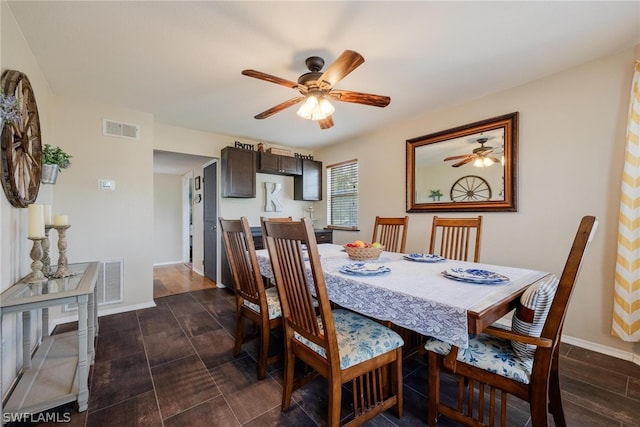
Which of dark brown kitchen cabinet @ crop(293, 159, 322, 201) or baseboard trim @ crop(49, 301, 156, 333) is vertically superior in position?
dark brown kitchen cabinet @ crop(293, 159, 322, 201)

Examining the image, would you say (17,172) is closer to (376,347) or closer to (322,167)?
(376,347)

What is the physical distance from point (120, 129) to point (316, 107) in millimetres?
2498

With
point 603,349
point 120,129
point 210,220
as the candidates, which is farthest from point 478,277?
point 210,220

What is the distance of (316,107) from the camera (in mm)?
2127

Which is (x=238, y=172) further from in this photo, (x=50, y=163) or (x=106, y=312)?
(x=106, y=312)

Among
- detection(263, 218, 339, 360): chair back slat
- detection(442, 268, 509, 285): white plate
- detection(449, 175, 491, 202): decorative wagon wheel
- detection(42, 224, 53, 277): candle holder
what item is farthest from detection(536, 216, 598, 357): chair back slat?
detection(42, 224, 53, 277): candle holder

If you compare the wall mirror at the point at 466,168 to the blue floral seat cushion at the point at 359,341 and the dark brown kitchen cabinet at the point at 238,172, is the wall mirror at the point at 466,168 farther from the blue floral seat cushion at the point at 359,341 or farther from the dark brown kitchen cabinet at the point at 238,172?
the dark brown kitchen cabinet at the point at 238,172

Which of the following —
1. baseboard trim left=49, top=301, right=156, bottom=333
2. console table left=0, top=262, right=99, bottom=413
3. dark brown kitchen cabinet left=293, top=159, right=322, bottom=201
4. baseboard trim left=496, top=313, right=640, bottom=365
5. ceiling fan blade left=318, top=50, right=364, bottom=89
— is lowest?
baseboard trim left=49, top=301, right=156, bottom=333

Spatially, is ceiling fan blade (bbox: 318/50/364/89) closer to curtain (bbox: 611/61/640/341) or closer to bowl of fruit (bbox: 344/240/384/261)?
bowl of fruit (bbox: 344/240/384/261)

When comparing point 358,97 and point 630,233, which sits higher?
point 358,97

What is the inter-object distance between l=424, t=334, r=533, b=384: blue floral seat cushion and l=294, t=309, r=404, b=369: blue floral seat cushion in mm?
208

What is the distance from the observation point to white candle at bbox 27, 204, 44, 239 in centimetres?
170

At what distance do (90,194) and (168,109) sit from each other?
128 cm

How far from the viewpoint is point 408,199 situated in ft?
11.5
